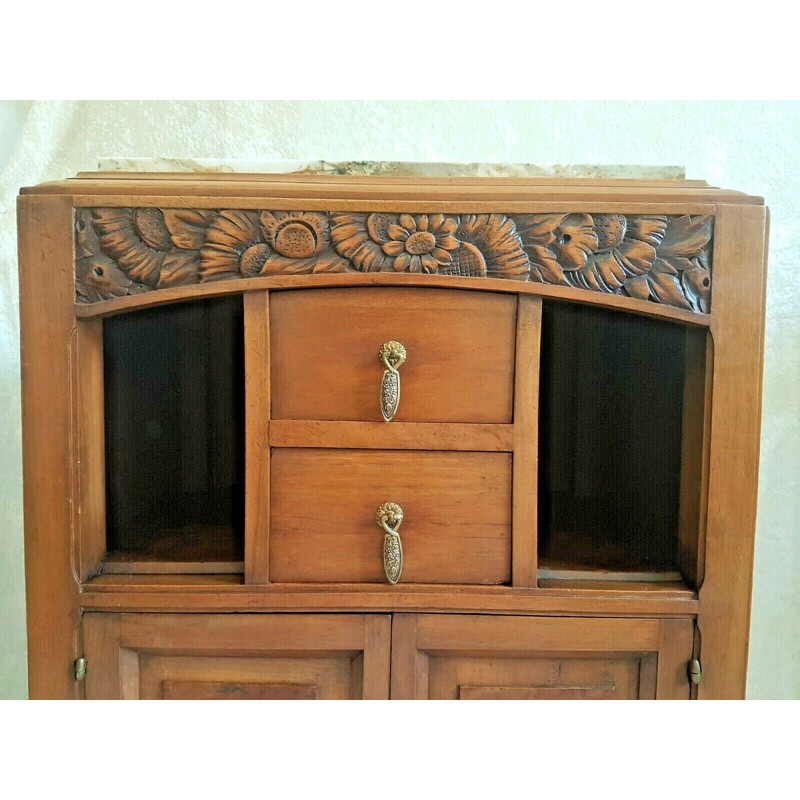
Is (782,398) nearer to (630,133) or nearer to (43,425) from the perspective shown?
(630,133)

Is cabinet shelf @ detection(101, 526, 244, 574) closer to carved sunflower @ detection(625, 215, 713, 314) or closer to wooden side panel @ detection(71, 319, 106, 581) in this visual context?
wooden side panel @ detection(71, 319, 106, 581)

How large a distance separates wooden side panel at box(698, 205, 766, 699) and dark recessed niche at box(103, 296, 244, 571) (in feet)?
1.83

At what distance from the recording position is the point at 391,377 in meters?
0.84

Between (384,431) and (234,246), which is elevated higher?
(234,246)

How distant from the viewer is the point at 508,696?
2.94ft

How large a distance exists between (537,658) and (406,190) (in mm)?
561

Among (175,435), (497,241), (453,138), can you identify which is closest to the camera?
(497,241)

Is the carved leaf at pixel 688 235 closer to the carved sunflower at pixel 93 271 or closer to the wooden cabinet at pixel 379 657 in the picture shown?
the wooden cabinet at pixel 379 657

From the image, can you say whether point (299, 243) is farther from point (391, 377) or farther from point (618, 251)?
point (618, 251)

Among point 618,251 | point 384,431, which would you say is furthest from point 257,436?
point 618,251

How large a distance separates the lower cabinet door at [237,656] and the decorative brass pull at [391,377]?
0.80 feet

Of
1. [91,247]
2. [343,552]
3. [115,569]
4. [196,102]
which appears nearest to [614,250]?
[343,552]

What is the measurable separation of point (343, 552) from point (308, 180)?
0.44m

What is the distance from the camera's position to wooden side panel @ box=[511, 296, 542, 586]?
0.85m
